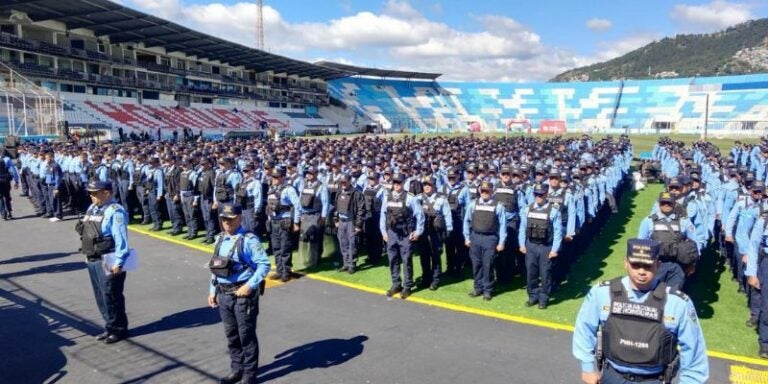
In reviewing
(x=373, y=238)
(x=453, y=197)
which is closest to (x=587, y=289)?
(x=453, y=197)

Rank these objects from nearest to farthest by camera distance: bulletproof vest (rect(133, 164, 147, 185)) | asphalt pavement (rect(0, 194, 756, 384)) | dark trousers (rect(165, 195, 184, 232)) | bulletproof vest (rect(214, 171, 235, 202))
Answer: asphalt pavement (rect(0, 194, 756, 384))
bulletproof vest (rect(214, 171, 235, 202))
dark trousers (rect(165, 195, 184, 232))
bulletproof vest (rect(133, 164, 147, 185))

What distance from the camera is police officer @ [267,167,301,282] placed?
8.29 meters

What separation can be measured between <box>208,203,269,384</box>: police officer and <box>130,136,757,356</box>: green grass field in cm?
325

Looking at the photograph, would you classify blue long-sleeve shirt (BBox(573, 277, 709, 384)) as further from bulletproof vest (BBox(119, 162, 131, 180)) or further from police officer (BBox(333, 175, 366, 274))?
bulletproof vest (BBox(119, 162, 131, 180))

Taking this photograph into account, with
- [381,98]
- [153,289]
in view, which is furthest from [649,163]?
[381,98]

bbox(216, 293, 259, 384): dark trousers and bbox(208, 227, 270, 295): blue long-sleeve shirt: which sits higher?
bbox(208, 227, 270, 295): blue long-sleeve shirt

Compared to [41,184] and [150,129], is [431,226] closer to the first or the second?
[41,184]

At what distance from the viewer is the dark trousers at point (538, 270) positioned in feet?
22.6

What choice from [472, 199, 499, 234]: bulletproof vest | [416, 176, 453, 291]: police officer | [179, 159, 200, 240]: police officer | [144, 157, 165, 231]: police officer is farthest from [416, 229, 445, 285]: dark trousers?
[144, 157, 165, 231]: police officer

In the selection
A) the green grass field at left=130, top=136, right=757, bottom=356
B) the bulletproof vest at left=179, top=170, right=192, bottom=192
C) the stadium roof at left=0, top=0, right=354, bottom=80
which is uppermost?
the stadium roof at left=0, top=0, right=354, bottom=80

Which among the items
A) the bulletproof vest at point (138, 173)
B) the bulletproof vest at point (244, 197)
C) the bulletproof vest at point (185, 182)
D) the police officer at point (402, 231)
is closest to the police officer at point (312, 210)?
the bulletproof vest at point (244, 197)

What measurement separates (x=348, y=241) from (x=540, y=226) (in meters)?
3.36

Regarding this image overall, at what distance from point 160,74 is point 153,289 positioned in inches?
1854

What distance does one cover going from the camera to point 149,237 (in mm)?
11438
